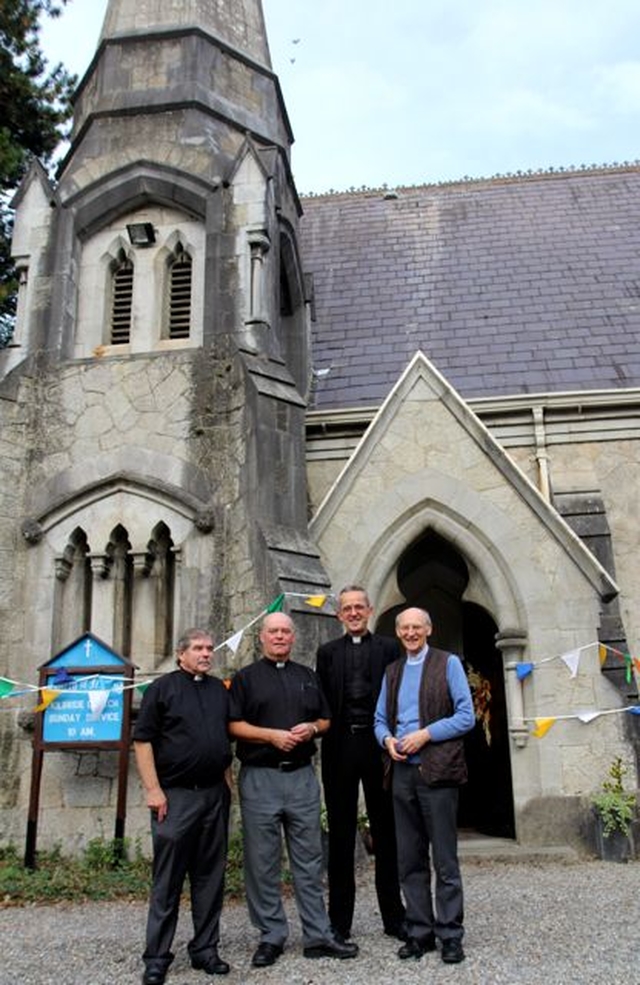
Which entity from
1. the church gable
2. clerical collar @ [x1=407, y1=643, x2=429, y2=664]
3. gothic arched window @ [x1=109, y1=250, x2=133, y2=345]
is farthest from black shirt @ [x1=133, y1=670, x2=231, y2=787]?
gothic arched window @ [x1=109, y1=250, x2=133, y2=345]

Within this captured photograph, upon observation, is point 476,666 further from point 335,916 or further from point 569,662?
point 335,916

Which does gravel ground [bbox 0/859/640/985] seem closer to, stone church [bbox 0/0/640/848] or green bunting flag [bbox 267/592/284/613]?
stone church [bbox 0/0/640/848]

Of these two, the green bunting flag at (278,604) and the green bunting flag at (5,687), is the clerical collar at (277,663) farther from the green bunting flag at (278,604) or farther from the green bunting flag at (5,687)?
the green bunting flag at (5,687)

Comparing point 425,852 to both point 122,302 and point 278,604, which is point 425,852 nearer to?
point 278,604

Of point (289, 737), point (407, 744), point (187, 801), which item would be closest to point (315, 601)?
point (289, 737)

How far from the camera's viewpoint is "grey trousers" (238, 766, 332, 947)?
507 centimetres

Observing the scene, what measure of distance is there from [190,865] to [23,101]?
12.1 meters

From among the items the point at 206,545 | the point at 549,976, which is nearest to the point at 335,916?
the point at 549,976

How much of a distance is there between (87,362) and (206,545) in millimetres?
2642

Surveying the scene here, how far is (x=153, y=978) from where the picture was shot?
4.64 metres

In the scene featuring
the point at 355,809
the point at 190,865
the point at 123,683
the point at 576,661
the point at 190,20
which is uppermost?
the point at 190,20

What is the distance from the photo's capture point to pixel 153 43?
39.2ft

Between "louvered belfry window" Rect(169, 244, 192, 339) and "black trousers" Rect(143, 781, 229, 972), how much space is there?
6715 mm

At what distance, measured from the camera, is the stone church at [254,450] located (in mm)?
9336
